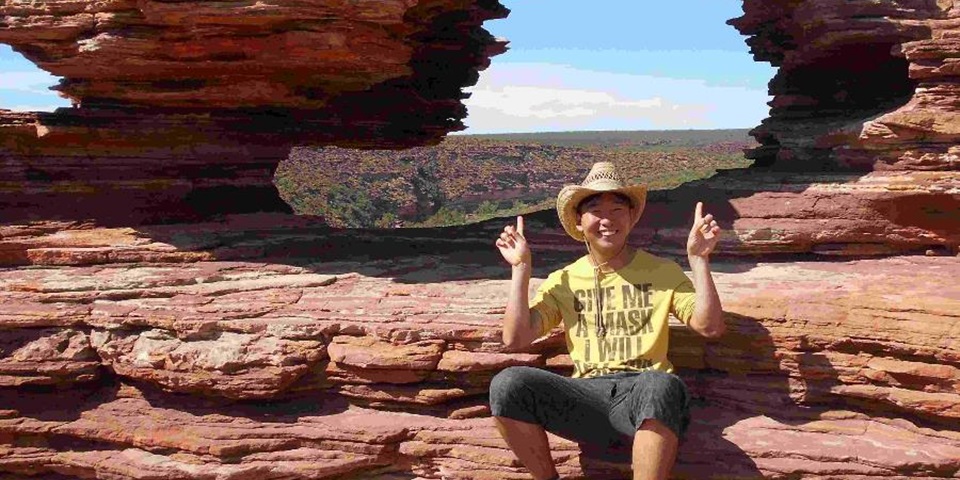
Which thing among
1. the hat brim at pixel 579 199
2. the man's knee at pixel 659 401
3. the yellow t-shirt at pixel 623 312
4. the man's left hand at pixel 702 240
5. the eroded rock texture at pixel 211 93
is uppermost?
the eroded rock texture at pixel 211 93

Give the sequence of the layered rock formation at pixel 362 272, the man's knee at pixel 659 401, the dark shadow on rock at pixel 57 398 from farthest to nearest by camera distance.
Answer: the dark shadow on rock at pixel 57 398 < the layered rock formation at pixel 362 272 < the man's knee at pixel 659 401

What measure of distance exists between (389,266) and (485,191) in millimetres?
54550

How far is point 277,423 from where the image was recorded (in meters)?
7.92

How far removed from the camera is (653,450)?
5809 mm

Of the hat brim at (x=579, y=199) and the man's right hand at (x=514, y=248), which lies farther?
the hat brim at (x=579, y=199)

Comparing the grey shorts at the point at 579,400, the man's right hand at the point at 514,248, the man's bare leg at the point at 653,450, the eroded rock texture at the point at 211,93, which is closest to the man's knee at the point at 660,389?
the grey shorts at the point at 579,400

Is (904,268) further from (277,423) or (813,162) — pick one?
(277,423)

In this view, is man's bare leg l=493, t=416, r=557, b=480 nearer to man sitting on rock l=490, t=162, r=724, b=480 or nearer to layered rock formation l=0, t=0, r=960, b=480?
man sitting on rock l=490, t=162, r=724, b=480

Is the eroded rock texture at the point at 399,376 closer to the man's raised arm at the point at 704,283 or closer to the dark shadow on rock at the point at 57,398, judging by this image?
the dark shadow on rock at the point at 57,398

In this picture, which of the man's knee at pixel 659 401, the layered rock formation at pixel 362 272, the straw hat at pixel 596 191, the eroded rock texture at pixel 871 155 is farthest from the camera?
the eroded rock texture at pixel 871 155

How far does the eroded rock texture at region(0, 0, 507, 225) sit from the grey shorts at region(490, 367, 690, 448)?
4545mm

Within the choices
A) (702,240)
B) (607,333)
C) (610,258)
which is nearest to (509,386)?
(607,333)

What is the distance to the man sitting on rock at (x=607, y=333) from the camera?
234 inches

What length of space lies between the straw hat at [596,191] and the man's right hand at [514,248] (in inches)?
21.5
